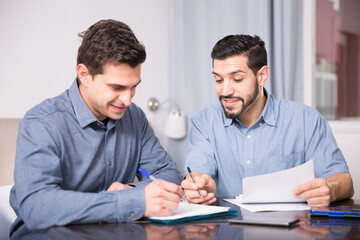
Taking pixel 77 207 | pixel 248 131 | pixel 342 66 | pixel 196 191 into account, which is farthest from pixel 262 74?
pixel 342 66

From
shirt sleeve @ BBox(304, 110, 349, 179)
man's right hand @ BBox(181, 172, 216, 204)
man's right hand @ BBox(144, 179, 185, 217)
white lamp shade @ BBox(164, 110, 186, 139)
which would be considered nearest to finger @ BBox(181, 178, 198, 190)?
man's right hand @ BBox(181, 172, 216, 204)

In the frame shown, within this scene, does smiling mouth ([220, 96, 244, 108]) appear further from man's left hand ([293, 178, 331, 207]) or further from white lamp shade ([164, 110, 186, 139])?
white lamp shade ([164, 110, 186, 139])

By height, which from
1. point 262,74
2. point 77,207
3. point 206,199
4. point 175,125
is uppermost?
point 262,74

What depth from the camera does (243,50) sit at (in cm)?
192

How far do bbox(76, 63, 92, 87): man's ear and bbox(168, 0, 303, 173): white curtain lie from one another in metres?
1.52

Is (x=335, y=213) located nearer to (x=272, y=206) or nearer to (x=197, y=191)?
(x=272, y=206)

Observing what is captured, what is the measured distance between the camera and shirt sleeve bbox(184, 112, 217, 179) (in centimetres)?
181

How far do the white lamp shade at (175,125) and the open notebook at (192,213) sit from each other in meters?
1.67

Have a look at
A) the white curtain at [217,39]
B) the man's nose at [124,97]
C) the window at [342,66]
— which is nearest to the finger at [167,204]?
the man's nose at [124,97]

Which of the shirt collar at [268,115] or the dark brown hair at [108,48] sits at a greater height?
the dark brown hair at [108,48]

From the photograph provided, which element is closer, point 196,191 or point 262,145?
point 196,191

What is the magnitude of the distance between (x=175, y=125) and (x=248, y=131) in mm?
1161

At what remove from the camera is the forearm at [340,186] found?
4.76ft

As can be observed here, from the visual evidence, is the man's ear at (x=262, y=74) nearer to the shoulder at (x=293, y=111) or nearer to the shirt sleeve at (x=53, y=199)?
the shoulder at (x=293, y=111)
